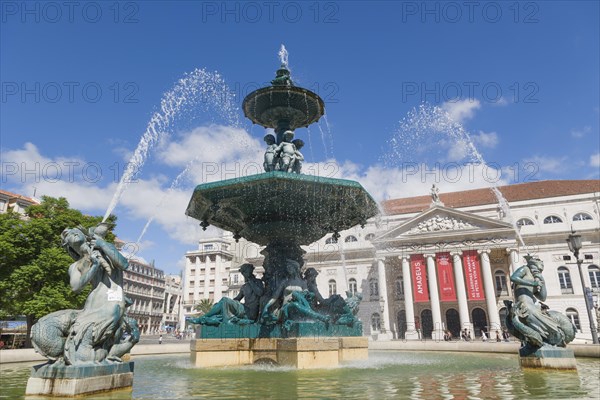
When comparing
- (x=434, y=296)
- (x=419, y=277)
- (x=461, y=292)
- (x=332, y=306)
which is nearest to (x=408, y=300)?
(x=419, y=277)

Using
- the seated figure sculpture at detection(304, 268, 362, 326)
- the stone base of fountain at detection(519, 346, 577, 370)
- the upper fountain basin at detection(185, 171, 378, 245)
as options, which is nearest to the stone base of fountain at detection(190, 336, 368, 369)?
the seated figure sculpture at detection(304, 268, 362, 326)

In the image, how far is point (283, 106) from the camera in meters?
10.7

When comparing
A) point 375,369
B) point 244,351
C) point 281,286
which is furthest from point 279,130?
point 375,369

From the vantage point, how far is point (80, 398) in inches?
170

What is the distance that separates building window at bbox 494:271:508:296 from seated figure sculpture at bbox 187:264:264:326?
4816cm

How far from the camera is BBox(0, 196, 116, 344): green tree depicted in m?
21.5

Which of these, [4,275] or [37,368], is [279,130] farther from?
[4,275]

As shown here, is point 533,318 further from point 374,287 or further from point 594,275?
point 594,275

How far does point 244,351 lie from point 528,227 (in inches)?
2070

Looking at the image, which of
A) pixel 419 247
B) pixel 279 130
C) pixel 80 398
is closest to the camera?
pixel 80 398

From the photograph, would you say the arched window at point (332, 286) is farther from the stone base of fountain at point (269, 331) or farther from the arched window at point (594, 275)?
the stone base of fountain at point (269, 331)

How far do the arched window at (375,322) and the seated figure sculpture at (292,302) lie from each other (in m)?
45.4

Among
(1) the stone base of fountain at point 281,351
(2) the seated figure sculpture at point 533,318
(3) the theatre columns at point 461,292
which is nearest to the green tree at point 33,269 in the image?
(1) the stone base of fountain at point 281,351

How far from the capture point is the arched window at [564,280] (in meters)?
46.9
